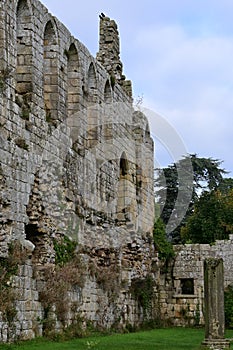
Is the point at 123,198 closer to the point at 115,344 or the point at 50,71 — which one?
the point at 50,71

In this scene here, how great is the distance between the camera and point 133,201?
1003 inches

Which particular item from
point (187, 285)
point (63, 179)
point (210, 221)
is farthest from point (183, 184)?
point (63, 179)

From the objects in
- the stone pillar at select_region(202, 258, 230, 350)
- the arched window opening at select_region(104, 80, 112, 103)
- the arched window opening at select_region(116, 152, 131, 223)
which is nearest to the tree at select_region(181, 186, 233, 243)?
the arched window opening at select_region(116, 152, 131, 223)

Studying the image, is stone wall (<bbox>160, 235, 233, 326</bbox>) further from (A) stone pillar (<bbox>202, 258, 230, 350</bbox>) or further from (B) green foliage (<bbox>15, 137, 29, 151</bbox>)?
→ (B) green foliage (<bbox>15, 137, 29, 151</bbox>)

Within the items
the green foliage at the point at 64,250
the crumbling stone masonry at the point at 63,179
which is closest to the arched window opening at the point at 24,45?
the crumbling stone masonry at the point at 63,179

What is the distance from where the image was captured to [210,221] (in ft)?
131

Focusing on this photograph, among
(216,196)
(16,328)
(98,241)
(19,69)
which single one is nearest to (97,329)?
(98,241)

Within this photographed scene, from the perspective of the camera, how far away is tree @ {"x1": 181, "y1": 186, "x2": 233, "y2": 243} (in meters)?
39.5

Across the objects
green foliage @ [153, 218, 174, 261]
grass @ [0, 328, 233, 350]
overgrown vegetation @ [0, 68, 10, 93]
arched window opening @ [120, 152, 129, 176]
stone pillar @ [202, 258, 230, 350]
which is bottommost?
grass @ [0, 328, 233, 350]

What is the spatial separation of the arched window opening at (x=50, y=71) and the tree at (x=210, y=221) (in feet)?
70.7

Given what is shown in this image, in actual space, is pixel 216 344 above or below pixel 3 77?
below

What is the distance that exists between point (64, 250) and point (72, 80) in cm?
439

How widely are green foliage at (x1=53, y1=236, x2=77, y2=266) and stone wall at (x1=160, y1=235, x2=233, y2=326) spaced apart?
34.9ft

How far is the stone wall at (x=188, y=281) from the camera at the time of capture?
2920 cm
